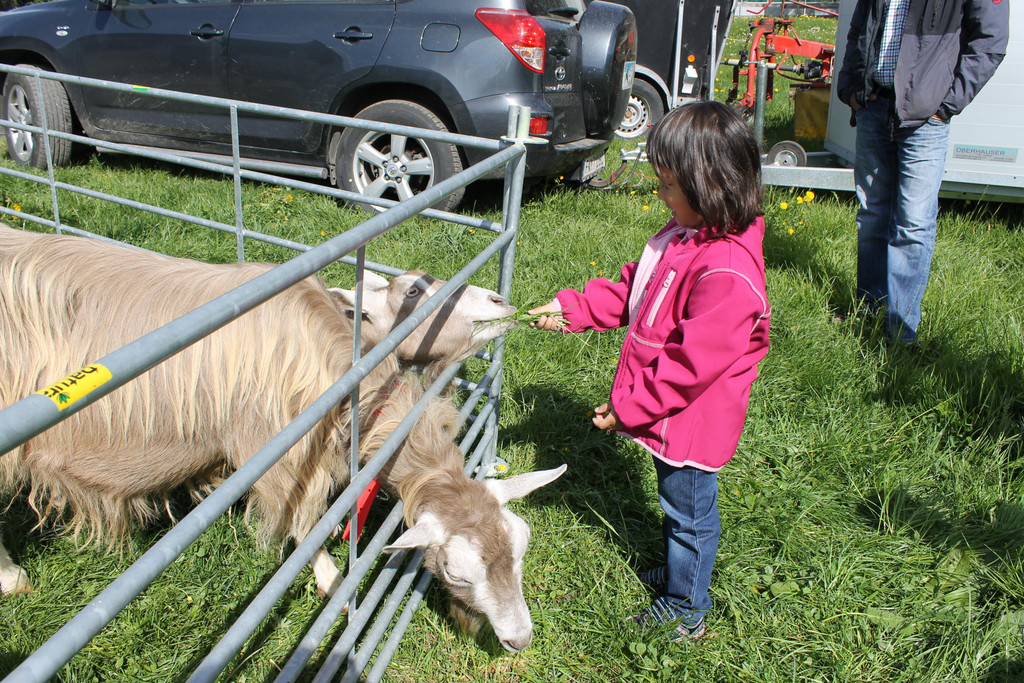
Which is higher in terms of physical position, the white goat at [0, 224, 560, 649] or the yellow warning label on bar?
the yellow warning label on bar

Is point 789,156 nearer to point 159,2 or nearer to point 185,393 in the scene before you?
point 159,2

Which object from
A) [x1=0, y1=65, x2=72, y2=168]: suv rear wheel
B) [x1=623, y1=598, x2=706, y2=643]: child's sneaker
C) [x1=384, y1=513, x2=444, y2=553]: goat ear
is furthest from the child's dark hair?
[x1=0, y1=65, x2=72, y2=168]: suv rear wheel

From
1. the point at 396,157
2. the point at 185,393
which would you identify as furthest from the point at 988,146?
the point at 185,393

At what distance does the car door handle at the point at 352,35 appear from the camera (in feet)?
16.9

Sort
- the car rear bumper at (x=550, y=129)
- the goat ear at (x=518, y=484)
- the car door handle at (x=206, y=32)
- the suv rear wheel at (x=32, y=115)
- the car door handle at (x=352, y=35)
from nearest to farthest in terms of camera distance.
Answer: the goat ear at (x=518, y=484) → the car rear bumper at (x=550, y=129) → the car door handle at (x=352, y=35) → the car door handle at (x=206, y=32) → the suv rear wheel at (x=32, y=115)

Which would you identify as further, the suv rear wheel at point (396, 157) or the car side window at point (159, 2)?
the car side window at point (159, 2)

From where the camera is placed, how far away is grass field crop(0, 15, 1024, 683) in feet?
7.34

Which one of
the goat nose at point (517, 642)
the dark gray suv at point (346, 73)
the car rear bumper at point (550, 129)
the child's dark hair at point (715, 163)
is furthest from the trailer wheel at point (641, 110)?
the goat nose at point (517, 642)

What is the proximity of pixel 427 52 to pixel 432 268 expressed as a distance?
1742mm

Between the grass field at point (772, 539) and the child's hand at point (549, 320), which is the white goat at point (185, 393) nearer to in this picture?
the grass field at point (772, 539)

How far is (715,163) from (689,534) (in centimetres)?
113

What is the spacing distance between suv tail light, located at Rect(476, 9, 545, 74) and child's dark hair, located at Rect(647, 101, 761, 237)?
3281 mm

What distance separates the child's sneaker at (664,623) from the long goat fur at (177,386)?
2.86 feet

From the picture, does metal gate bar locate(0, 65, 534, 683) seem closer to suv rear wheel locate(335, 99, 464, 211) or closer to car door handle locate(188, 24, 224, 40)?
suv rear wheel locate(335, 99, 464, 211)
